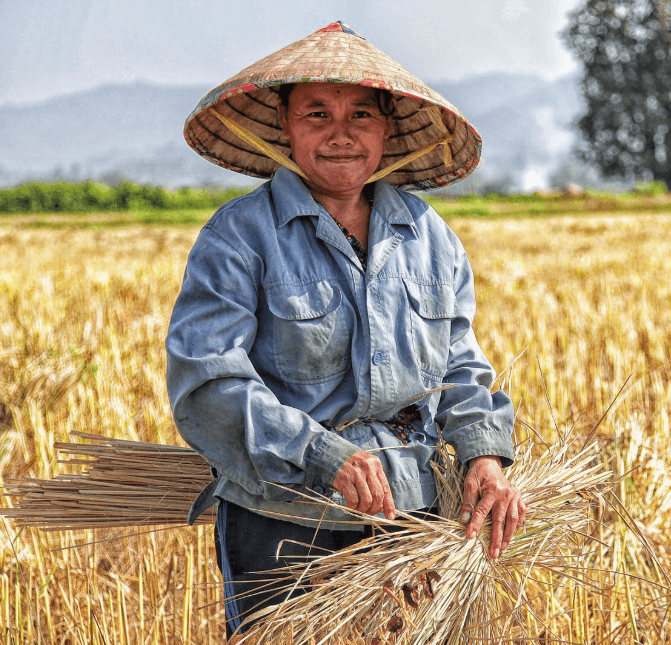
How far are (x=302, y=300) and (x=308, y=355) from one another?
0.09m

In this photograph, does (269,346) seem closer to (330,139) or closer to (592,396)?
(330,139)

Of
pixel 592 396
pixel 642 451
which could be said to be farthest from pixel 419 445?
pixel 592 396

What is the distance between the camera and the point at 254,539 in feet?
4.77

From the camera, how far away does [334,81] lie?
140 cm

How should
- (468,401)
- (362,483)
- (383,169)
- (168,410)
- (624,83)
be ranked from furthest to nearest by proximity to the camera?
1. (624,83)
2. (168,410)
3. (383,169)
4. (468,401)
5. (362,483)

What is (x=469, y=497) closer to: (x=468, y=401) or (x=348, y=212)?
(x=468, y=401)

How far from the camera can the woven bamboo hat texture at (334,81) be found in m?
1.44

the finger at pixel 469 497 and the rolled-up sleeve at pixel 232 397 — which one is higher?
the rolled-up sleeve at pixel 232 397

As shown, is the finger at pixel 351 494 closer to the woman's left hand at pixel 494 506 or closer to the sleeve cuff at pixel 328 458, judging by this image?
the sleeve cuff at pixel 328 458

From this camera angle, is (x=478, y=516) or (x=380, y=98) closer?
(x=478, y=516)

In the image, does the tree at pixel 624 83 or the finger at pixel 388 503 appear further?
the tree at pixel 624 83

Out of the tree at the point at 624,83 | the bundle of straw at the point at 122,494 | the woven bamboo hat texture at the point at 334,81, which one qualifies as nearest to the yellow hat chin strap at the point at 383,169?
the woven bamboo hat texture at the point at 334,81

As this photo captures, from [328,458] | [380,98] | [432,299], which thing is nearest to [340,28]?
[380,98]

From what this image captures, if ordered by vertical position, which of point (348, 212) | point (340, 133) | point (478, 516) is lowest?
point (478, 516)
